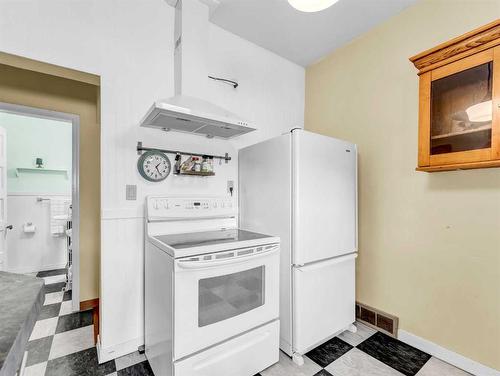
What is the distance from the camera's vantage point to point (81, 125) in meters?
2.64

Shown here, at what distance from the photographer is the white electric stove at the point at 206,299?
1347mm

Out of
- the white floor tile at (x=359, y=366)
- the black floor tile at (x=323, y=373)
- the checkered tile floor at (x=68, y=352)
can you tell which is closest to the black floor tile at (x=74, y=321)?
the checkered tile floor at (x=68, y=352)

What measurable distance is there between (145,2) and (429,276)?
295 centimetres

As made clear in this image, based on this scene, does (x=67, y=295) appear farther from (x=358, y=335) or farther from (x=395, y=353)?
(x=395, y=353)

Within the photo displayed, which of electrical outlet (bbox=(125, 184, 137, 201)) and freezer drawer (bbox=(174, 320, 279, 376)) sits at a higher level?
electrical outlet (bbox=(125, 184, 137, 201))

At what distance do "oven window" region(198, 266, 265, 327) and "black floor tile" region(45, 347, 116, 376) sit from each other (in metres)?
0.83

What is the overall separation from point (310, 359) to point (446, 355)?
3.09 ft

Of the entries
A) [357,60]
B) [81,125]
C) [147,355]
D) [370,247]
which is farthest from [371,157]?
[81,125]

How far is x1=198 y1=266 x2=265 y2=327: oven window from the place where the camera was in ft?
4.69

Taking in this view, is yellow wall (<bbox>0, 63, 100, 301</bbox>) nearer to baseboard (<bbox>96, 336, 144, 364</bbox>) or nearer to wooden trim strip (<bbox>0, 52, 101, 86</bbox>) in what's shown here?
wooden trim strip (<bbox>0, 52, 101, 86</bbox>)

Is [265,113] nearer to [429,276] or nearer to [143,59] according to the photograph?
[143,59]

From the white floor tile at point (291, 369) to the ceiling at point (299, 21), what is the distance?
271 centimetres

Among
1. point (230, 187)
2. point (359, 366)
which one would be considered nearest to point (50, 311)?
point (230, 187)

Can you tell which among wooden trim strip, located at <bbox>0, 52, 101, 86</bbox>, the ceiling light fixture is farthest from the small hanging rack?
the ceiling light fixture
